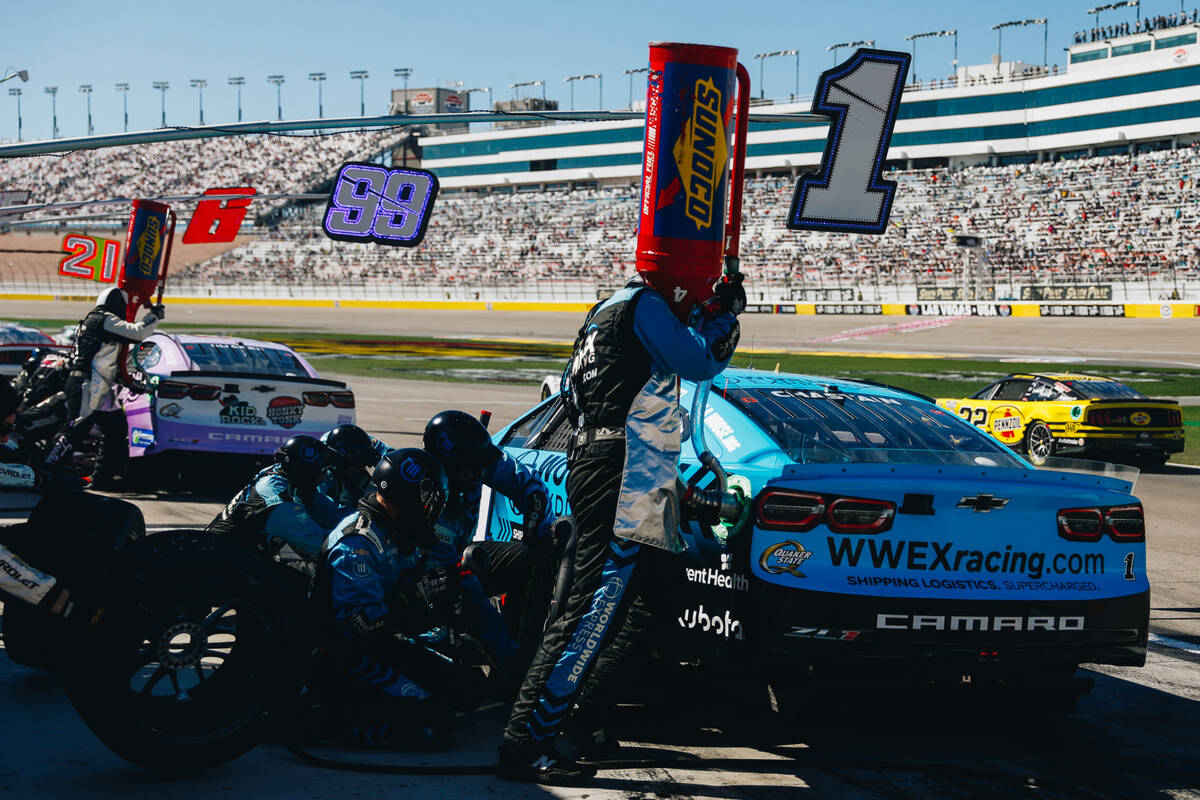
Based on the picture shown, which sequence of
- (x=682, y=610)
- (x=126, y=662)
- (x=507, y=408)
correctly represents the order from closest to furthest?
(x=126, y=662)
(x=682, y=610)
(x=507, y=408)

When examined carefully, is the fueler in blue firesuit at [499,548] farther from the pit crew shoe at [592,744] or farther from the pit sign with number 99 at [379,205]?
the pit sign with number 99 at [379,205]

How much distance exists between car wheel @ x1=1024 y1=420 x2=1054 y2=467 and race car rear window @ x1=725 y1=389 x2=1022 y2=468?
11.0m

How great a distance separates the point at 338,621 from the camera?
4.42m

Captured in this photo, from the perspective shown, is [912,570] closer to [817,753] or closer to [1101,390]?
[817,753]

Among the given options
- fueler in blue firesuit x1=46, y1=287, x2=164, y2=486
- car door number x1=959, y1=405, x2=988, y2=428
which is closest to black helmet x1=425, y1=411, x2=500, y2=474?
fueler in blue firesuit x1=46, y1=287, x2=164, y2=486

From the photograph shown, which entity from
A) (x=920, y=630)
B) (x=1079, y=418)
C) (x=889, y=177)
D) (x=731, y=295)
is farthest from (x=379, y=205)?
(x=889, y=177)

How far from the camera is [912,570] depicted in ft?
13.9

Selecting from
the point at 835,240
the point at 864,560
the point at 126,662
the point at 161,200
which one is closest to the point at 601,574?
the point at 864,560

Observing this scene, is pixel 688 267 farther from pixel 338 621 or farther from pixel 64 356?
pixel 64 356

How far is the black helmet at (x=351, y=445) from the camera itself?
20.4ft

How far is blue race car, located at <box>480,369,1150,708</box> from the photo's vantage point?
13.7 feet

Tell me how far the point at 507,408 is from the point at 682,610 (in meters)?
15.4

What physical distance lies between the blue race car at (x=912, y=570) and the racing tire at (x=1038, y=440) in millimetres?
11619

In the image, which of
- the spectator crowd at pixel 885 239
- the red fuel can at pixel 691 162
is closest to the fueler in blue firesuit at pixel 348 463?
the red fuel can at pixel 691 162
